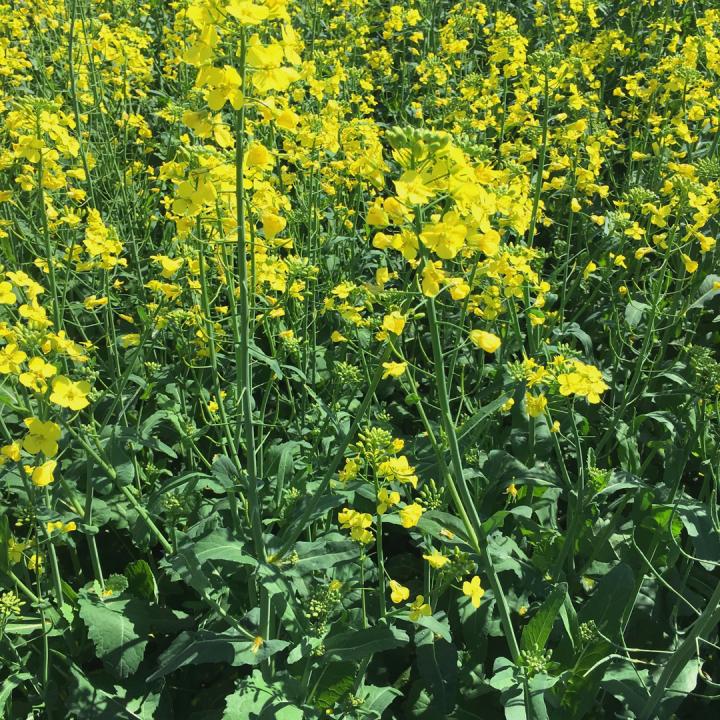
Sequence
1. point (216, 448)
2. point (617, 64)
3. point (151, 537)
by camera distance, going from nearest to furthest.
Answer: point (151, 537)
point (216, 448)
point (617, 64)

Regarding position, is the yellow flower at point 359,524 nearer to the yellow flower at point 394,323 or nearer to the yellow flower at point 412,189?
the yellow flower at point 394,323

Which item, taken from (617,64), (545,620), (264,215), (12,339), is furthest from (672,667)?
(617,64)

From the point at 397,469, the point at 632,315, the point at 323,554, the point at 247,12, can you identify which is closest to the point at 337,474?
the point at 323,554

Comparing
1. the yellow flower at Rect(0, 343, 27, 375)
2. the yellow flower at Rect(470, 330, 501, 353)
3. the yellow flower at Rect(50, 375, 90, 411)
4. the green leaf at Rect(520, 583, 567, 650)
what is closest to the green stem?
the yellow flower at Rect(470, 330, 501, 353)

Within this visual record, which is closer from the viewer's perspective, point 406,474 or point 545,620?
point 406,474

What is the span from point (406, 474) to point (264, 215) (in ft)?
3.58

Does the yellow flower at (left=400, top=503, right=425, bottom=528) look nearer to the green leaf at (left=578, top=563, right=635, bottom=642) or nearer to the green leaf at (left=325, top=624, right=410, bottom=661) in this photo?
the green leaf at (left=325, top=624, right=410, bottom=661)

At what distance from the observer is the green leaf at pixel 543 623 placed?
9.23 feet

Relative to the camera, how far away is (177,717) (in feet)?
10.8

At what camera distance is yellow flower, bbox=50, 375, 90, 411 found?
8.07 ft

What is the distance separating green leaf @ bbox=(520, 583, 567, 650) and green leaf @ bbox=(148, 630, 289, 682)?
95 centimetres

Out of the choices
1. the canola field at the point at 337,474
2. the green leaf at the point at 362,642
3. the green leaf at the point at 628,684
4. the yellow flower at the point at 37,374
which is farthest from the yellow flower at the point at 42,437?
the green leaf at the point at 628,684

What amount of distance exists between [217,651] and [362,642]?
0.57m

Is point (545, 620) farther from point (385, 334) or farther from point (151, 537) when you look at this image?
point (151, 537)
